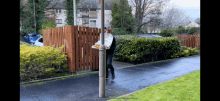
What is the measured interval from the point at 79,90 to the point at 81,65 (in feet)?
7.52

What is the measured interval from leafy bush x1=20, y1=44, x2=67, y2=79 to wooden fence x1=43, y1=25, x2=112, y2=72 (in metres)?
0.51

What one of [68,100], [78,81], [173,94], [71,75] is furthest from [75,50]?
[173,94]

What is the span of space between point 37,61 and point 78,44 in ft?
6.00

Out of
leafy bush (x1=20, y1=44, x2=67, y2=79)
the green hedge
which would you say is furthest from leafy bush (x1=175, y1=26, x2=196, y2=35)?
leafy bush (x1=20, y1=44, x2=67, y2=79)

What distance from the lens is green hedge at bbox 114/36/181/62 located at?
9945 mm

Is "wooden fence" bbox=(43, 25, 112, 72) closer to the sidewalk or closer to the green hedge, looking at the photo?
the sidewalk

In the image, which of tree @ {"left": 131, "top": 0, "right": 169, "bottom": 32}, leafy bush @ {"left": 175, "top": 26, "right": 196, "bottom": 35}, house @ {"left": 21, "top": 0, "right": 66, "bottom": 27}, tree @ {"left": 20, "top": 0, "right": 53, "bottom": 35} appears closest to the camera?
tree @ {"left": 131, "top": 0, "right": 169, "bottom": 32}

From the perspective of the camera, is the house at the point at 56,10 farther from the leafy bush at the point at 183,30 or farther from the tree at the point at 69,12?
the leafy bush at the point at 183,30

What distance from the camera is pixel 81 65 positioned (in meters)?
7.40

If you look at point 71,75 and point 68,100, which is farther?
point 71,75

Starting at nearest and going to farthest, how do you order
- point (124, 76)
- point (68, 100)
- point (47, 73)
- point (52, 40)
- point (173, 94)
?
point (68, 100), point (173, 94), point (47, 73), point (124, 76), point (52, 40)

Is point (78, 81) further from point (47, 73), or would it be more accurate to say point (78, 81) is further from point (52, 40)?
point (52, 40)
